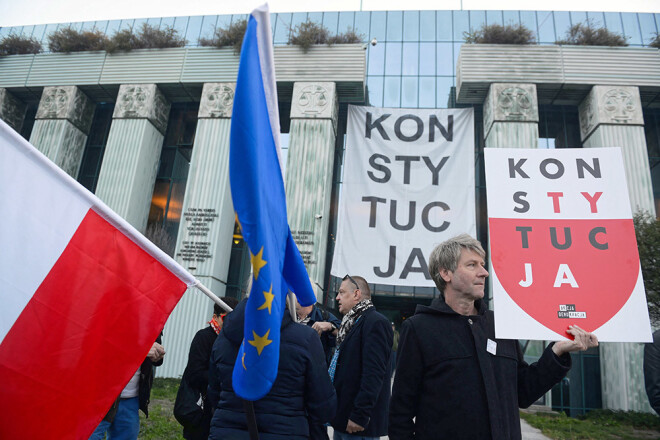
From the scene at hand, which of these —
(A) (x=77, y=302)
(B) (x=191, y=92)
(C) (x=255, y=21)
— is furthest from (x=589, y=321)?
(B) (x=191, y=92)

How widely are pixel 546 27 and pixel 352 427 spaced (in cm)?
1913

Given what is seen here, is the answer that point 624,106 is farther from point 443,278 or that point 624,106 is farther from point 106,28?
point 106,28

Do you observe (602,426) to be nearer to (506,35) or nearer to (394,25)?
(506,35)

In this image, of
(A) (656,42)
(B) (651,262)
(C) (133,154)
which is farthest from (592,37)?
(C) (133,154)

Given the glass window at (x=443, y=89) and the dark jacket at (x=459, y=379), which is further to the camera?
the glass window at (x=443, y=89)

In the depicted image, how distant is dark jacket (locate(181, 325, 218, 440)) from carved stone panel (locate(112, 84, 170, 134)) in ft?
47.8

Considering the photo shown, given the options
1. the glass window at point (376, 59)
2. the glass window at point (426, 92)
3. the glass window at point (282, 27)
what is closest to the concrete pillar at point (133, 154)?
the glass window at point (282, 27)

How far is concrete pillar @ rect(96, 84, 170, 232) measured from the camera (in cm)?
1555

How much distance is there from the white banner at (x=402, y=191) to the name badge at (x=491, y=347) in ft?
36.1

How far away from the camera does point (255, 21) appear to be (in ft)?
5.67

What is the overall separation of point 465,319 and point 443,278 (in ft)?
0.88

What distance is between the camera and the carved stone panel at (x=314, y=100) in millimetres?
15195

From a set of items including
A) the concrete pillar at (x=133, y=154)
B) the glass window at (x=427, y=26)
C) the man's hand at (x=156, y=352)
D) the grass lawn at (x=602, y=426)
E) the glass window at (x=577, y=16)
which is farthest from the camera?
the glass window at (x=427, y=26)

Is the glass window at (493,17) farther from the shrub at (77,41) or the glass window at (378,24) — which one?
the shrub at (77,41)
